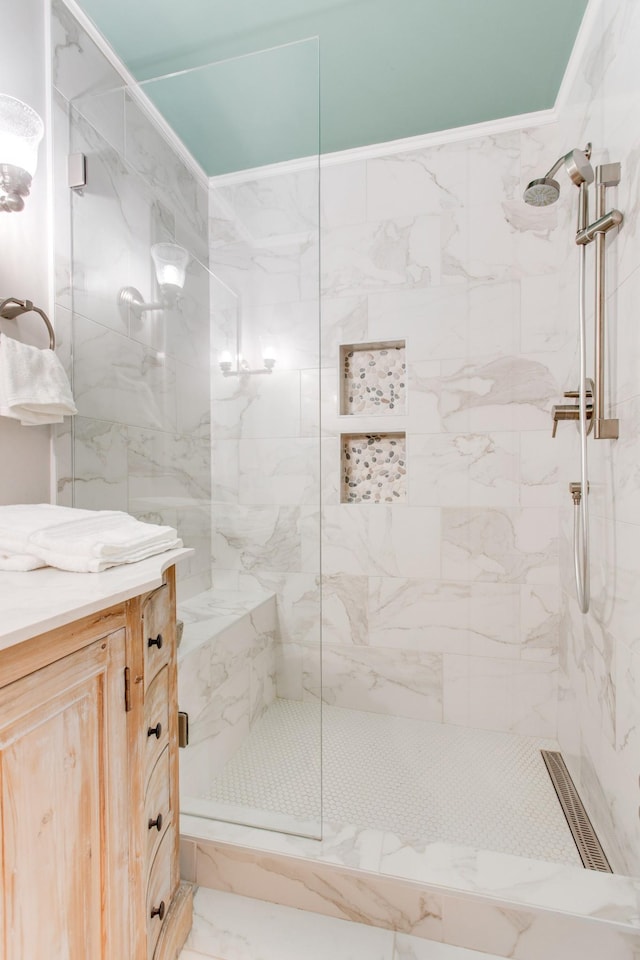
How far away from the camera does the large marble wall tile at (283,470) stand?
142 cm

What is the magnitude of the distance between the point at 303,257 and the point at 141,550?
95 centimetres

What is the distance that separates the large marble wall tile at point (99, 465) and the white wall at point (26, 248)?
9 centimetres

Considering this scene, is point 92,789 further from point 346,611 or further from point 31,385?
point 346,611

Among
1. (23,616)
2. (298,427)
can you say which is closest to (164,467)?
(298,427)

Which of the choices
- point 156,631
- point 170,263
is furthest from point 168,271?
point 156,631

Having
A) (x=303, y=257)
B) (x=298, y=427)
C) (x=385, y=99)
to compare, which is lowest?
(x=298, y=427)

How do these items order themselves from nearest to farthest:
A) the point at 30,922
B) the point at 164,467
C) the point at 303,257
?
1. the point at 30,922
2. the point at 303,257
3. the point at 164,467

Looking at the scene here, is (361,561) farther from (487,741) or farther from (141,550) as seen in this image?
(141,550)

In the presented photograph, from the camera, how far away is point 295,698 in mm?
1483

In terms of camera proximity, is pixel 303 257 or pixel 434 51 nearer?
pixel 303 257

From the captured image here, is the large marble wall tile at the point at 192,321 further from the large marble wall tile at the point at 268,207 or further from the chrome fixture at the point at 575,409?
the chrome fixture at the point at 575,409

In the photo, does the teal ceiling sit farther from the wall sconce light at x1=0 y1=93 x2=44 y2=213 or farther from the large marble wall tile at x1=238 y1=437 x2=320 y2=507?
the large marble wall tile at x1=238 y1=437 x2=320 y2=507

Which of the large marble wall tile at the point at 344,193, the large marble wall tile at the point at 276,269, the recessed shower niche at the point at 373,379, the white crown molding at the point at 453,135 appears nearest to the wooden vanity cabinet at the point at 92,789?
the large marble wall tile at the point at 276,269

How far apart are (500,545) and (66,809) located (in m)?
1.78
